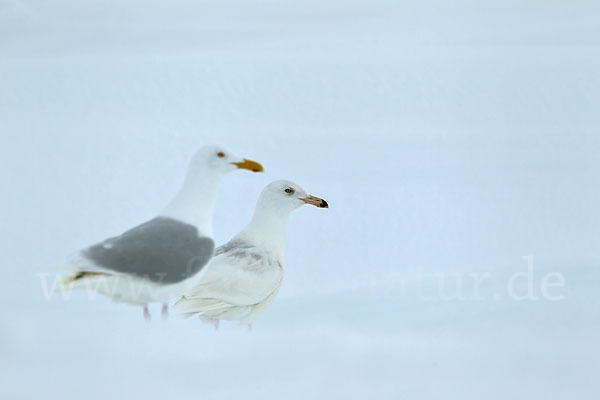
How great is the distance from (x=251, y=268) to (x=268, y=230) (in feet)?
0.77

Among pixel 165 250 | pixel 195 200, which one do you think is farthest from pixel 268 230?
pixel 165 250

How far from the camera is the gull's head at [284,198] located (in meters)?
3.86

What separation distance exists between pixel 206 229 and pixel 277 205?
83 cm

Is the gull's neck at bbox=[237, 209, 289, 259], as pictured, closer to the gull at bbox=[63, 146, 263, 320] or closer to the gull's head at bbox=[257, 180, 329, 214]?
the gull's head at bbox=[257, 180, 329, 214]

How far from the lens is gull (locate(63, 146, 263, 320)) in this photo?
2869 millimetres

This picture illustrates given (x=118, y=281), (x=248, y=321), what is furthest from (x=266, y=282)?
(x=118, y=281)

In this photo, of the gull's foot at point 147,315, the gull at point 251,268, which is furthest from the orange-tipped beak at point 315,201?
the gull's foot at point 147,315

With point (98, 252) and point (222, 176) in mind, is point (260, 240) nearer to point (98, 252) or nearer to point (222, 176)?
point (222, 176)

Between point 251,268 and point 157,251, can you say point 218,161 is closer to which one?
point 157,251

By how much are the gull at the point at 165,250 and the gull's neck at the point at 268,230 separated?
80 centimetres

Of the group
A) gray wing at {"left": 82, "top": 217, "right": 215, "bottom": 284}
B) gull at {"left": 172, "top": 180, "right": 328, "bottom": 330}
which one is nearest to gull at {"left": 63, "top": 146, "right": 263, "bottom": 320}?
gray wing at {"left": 82, "top": 217, "right": 215, "bottom": 284}

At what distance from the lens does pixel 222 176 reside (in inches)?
122

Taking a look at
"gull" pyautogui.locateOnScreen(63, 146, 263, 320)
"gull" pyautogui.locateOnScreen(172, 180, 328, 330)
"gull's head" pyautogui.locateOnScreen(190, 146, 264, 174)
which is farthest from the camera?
"gull" pyautogui.locateOnScreen(172, 180, 328, 330)

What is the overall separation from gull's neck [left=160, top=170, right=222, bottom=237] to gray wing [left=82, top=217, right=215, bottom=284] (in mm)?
27
